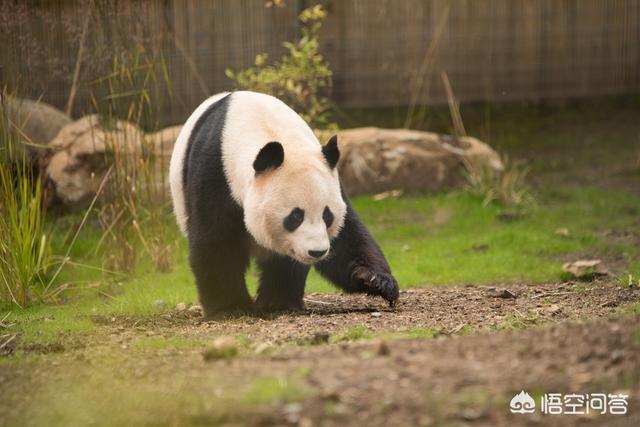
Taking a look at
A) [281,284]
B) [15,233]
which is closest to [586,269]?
[281,284]

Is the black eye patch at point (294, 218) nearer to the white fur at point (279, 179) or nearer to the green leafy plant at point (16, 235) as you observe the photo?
the white fur at point (279, 179)

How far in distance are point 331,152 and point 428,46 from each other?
7470mm

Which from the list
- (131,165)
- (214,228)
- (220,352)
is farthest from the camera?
(131,165)

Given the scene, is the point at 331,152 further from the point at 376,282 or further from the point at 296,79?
the point at 296,79

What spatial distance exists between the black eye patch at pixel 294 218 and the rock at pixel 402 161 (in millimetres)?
5017

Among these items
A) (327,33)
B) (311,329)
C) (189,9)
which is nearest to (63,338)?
(311,329)

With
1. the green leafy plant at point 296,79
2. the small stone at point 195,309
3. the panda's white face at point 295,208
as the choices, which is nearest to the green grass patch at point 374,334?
the panda's white face at point 295,208

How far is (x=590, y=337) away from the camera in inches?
155

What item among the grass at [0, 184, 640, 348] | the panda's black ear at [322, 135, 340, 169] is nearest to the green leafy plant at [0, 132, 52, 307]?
the grass at [0, 184, 640, 348]

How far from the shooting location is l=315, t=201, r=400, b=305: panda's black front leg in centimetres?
580

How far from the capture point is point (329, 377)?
357 centimetres

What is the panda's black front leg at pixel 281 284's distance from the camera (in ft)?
19.7

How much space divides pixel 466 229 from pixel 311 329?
427 cm

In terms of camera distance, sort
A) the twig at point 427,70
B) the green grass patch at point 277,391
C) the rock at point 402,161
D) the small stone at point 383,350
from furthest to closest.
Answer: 1. the twig at point 427,70
2. the rock at point 402,161
3. the small stone at point 383,350
4. the green grass patch at point 277,391
